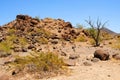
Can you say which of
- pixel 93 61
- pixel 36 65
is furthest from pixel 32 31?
pixel 36 65

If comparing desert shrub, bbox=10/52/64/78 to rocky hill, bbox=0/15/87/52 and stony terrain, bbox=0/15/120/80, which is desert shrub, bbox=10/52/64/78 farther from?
rocky hill, bbox=0/15/87/52

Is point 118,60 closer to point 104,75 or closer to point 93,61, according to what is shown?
point 93,61

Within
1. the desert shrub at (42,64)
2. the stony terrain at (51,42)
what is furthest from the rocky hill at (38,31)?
the desert shrub at (42,64)

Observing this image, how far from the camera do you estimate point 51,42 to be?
1249 inches

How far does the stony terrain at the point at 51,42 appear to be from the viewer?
1619 centimetres

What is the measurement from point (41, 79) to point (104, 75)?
2.69 meters

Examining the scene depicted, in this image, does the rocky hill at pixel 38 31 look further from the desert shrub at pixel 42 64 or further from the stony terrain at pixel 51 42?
the desert shrub at pixel 42 64

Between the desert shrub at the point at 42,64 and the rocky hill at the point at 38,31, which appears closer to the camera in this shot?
the desert shrub at the point at 42,64

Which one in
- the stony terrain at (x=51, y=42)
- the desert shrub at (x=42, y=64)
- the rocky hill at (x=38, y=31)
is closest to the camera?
the desert shrub at (x=42, y=64)

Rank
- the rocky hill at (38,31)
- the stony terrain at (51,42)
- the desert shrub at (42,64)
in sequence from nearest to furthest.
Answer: the desert shrub at (42,64) → the stony terrain at (51,42) → the rocky hill at (38,31)

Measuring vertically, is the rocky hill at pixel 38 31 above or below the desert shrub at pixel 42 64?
above

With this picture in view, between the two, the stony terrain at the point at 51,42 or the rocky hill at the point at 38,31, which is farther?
the rocky hill at the point at 38,31

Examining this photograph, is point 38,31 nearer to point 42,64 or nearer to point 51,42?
point 51,42

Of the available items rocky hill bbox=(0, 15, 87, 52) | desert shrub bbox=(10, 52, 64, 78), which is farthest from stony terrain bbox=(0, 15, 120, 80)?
desert shrub bbox=(10, 52, 64, 78)
